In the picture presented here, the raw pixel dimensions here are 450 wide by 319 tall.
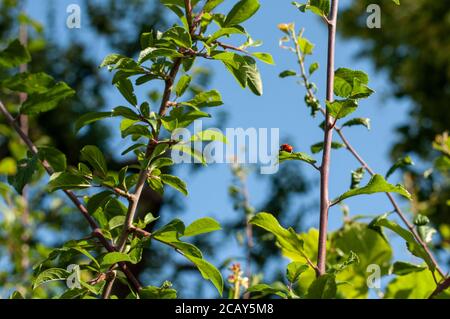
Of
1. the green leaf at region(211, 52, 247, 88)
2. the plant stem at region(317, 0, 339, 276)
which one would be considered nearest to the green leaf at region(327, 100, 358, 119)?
the plant stem at region(317, 0, 339, 276)

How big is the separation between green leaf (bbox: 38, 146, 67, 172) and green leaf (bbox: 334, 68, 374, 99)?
44 centimetres

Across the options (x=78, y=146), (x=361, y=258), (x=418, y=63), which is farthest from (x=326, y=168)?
(x=418, y=63)

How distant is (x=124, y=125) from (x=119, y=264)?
0.20 metres

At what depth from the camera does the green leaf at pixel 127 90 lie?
93 cm

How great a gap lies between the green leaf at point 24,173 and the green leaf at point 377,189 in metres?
0.45

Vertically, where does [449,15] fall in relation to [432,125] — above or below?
above

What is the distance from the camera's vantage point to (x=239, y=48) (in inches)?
36.2

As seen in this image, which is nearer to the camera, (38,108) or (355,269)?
(38,108)

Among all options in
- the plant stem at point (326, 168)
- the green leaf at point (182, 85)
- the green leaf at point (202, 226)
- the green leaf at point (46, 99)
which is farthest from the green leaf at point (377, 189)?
the green leaf at point (46, 99)

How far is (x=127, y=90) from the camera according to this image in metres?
0.93

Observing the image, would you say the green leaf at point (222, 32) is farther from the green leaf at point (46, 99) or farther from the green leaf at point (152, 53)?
the green leaf at point (46, 99)

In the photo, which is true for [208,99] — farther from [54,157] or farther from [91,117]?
[54,157]
